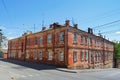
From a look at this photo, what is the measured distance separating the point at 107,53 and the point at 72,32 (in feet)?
79.5

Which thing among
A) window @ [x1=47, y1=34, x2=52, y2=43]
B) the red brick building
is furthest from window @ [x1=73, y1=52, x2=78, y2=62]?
window @ [x1=47, y1=34, x2=52, y2=43]

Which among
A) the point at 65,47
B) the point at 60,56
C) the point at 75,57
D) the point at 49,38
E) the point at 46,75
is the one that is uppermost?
the point at 49,38

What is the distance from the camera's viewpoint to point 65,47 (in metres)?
29.7

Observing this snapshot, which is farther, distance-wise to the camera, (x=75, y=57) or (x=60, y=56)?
(x=75, y=57)

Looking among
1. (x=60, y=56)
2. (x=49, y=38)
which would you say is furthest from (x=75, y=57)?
(x=49, y=38)

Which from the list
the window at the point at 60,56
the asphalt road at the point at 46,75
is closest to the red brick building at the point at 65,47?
the window at the point at 60,56

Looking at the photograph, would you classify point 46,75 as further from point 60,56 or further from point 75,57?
point 75,57

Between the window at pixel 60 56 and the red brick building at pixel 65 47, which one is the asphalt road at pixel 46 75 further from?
the red brick building at pixel 65 47

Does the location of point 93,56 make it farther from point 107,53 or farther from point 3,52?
point 3,52

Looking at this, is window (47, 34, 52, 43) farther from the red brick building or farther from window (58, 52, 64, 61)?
window (58, 52, 64, 61)

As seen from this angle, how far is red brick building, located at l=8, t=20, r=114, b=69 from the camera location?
98.9 feet

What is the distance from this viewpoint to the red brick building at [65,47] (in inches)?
1186

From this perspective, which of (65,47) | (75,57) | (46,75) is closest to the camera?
(46,75)

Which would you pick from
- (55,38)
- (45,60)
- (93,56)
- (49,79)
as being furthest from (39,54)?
(49,79)
